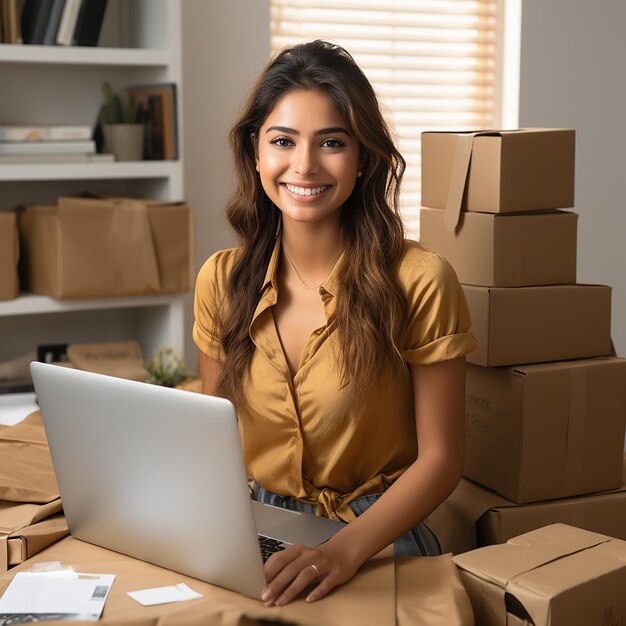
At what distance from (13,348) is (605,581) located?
211 centimetres

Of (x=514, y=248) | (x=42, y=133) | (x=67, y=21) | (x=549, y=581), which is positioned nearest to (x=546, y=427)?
(x=514, y=248)

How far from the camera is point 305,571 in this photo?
46.2 inches

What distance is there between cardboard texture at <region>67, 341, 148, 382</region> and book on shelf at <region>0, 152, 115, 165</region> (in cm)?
52

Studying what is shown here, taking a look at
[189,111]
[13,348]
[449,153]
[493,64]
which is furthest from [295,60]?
[493,64]

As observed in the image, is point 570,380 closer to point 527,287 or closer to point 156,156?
point 527,287

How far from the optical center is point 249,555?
111 centimetres

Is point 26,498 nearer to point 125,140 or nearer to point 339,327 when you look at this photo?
point 339,327

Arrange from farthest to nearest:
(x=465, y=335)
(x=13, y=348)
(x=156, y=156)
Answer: (x=13, y=348), (x=156, y=156), (x=465, y=335)

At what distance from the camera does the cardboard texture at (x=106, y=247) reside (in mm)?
2521

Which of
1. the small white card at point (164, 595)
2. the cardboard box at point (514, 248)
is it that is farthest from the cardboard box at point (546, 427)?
the small white card at point (164, 595)

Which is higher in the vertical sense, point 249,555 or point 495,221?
point 495,221

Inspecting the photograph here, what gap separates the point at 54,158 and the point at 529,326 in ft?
4.66

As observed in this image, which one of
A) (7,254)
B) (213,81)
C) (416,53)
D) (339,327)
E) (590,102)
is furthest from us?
(590,102)

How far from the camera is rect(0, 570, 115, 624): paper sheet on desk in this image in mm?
1104
